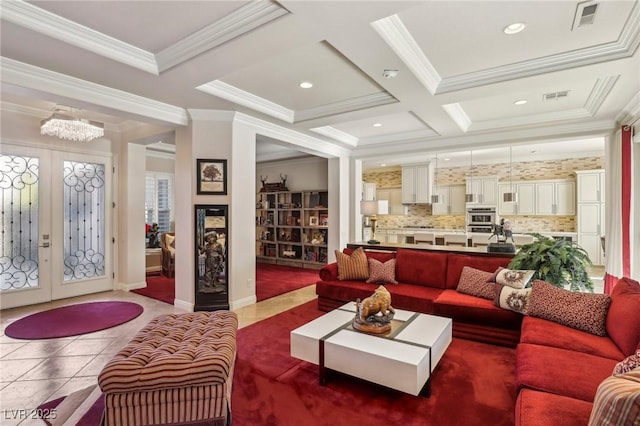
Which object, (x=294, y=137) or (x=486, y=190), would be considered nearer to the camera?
(x=294, y=137)

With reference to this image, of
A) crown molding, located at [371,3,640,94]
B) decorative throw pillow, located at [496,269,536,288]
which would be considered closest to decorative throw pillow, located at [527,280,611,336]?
decorative throw pillow, located at [496,269,536,288]

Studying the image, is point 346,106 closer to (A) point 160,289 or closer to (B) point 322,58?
(B) point 322,58

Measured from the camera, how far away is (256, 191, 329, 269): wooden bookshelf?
7.85m

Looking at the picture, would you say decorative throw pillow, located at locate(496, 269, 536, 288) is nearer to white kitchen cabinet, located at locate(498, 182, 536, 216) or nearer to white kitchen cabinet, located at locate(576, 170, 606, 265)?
white kitchen cabinet, located at locate(498, 182, 536, 216)

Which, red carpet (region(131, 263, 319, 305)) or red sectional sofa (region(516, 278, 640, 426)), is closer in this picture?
red sectional sofa (region(516, 278, 640, 426))

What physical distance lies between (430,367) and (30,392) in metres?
3.09

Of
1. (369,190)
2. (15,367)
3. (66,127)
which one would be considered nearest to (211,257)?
(15,367)

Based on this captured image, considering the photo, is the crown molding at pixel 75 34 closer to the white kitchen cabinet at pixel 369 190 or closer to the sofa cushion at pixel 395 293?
the sofa cushion at pixel 395 293

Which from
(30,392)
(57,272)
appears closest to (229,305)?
(30,392)

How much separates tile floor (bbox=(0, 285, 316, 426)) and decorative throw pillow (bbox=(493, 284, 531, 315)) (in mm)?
2745

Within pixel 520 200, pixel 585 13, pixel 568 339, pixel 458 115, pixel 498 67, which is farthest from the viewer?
pixel 520 200

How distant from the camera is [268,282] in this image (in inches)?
246

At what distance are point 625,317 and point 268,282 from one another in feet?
16.9

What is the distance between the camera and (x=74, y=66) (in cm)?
309
